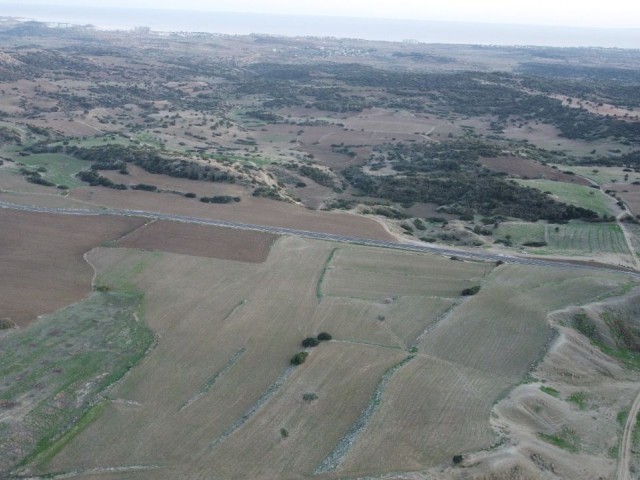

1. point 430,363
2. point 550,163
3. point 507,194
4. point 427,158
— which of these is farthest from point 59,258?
point 550,163

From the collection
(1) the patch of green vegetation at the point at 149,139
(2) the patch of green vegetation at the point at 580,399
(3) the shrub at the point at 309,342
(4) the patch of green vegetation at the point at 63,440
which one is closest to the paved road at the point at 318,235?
(2) the patch of green vegetation at the point at 580,399

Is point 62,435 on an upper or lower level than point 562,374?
lower

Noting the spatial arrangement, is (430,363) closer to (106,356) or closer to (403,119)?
(106,356)

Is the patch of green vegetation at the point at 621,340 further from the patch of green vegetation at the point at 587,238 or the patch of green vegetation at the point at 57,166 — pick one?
the patch of green vegetation at the point at 57,166

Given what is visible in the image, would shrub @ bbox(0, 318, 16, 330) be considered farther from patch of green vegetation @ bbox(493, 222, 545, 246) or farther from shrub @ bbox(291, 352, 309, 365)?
patch of green vegetation @ bbox(493, 222, 545, 246)

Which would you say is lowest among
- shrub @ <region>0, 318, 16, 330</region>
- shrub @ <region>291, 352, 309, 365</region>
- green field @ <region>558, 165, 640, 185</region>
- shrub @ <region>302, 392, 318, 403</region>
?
shrub @ <region>0, 318, 16, 330</region>

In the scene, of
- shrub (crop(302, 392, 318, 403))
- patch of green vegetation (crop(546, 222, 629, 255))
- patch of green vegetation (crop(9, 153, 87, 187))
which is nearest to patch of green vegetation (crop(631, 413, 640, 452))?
shrub (crop(302, 392, 318, 403))
